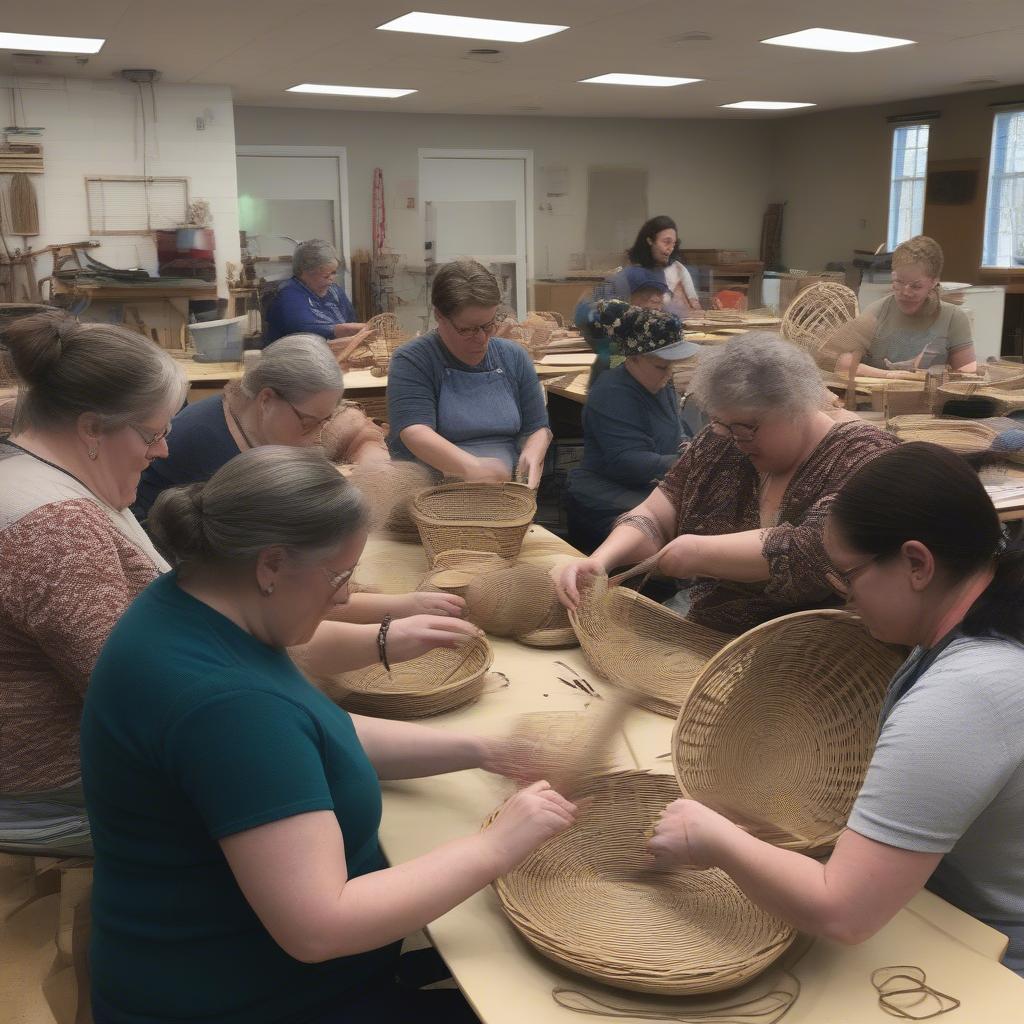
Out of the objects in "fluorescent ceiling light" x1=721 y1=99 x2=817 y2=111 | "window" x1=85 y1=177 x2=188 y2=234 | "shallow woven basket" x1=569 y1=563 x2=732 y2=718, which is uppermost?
"fluorescent ceiling light" x1=721 y1=99 x2=817 y2=111

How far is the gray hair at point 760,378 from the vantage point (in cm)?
214

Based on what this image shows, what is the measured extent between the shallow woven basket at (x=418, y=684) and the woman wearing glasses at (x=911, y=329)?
10.5 feet

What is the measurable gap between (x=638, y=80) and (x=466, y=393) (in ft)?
23.9

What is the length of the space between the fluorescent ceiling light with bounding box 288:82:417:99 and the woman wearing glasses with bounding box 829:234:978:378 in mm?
6176

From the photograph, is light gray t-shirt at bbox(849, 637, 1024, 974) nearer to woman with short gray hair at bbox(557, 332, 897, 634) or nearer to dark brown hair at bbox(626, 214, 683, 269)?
woman with short gray hair at bbox(557, 332, 897, 634)

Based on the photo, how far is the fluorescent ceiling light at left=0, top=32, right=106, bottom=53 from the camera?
691cm

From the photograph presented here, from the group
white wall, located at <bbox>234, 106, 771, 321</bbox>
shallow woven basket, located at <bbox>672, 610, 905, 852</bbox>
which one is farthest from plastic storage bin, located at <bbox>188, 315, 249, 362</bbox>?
white wall, located at <bbox>234, 106, 771, 321</bbox>

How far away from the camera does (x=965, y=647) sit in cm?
123

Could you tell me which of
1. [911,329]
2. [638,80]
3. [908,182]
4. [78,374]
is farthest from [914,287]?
[908,182]

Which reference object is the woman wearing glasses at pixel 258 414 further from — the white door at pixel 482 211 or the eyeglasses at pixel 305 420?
the white door at pixel 482 211

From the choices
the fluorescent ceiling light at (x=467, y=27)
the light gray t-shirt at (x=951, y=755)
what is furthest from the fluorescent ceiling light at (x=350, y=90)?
the light gray t-shirt at (x=951, y=755)

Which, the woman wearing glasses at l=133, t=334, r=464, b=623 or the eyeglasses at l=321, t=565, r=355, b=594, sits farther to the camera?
the woman wearing glasses at l=133, t=334, r=464, b=623

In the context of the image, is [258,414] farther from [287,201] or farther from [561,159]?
[561,159]

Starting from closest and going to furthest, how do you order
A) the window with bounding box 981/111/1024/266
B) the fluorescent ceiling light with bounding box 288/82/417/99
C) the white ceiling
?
the white ceiling, the fluorescent ceiling light with bounding box 288/82/417/99, the window with bounding box 981/111/1024/266
